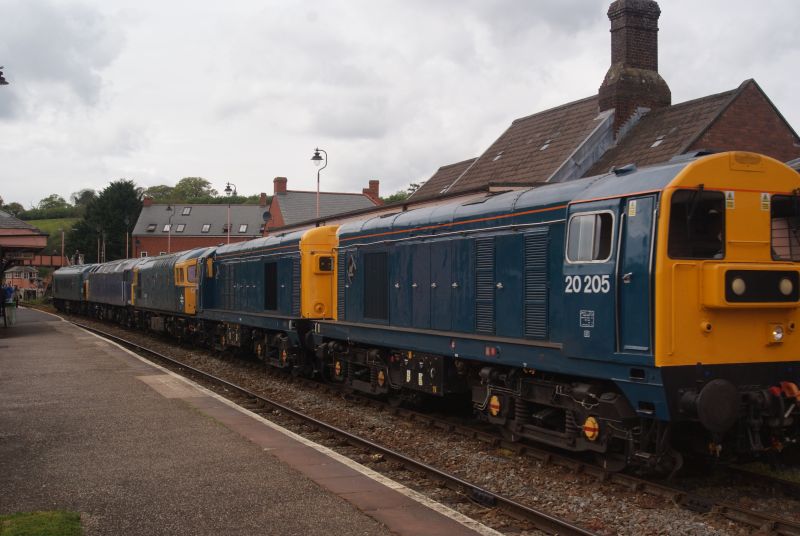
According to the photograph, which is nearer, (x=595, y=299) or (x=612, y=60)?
(x=595, y=299)

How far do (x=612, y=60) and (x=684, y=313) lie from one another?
70.9ft

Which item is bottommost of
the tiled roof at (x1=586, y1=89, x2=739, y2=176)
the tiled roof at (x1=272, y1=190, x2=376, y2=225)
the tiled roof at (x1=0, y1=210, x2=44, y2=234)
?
the tiled roof at (x1=0, y1=210, x2=44, y2=234)

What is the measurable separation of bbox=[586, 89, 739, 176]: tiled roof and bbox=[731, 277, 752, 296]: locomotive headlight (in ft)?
51.0

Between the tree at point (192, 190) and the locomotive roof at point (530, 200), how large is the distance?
419ft

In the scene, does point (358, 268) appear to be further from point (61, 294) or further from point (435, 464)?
point (61, 294)

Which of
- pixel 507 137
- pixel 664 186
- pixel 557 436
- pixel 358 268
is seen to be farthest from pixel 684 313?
pixel 507 137

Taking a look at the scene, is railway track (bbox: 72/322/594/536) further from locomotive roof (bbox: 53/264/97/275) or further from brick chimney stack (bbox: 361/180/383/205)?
brick chimney stack (bbox: 361/180/383/205)

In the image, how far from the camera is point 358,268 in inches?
573

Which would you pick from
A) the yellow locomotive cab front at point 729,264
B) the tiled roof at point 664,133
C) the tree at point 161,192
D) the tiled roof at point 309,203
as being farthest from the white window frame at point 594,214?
the tree at point 161,192

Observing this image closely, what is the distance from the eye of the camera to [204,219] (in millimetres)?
85875

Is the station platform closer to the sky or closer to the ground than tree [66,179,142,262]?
closer to the ground

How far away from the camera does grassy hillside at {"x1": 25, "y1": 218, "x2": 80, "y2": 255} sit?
113m

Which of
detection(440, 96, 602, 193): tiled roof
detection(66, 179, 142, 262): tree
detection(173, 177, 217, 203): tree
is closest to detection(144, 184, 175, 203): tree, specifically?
detection(173, 177, 217, 203): tree

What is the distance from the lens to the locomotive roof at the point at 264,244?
18.1 metres
